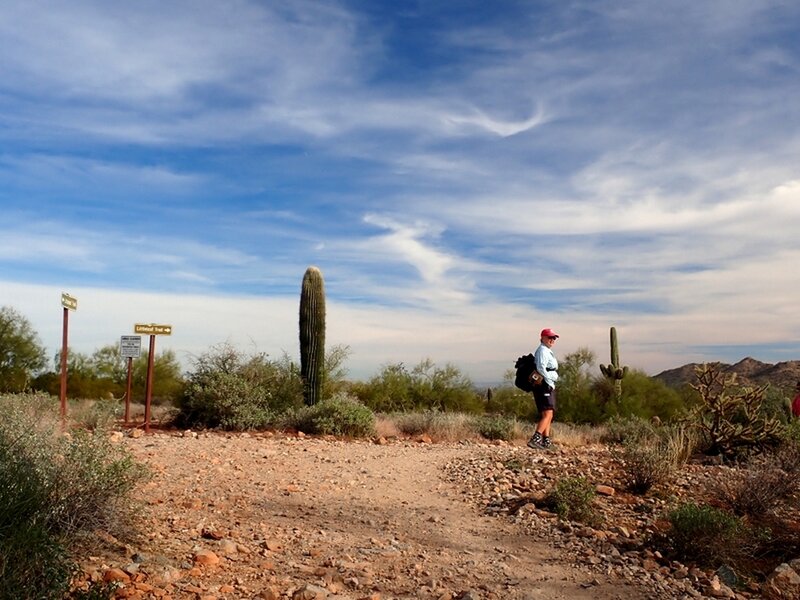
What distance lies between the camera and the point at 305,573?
6.20 metres

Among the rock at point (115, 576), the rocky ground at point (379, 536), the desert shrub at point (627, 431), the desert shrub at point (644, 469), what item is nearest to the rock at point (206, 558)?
the rocky ground at point (379, 536)

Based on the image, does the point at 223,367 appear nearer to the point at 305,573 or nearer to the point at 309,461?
the point at 309,461

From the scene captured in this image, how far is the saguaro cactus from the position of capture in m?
18.9

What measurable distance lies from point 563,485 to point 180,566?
14.2ft

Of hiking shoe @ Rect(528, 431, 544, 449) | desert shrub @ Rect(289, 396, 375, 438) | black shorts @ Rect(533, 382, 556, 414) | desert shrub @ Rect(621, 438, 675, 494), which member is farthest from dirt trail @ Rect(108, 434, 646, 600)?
desert shrub @ Rect(289, 396, 375, 438)

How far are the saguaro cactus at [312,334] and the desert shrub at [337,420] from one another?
2.88 meters

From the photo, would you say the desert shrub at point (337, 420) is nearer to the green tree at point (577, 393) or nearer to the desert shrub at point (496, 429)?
the desert shrub at point (496, 429)

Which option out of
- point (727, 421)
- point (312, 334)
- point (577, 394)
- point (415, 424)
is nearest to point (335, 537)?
point (727, 421)

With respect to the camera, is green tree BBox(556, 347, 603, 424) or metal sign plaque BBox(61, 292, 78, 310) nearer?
metal sign plaque BBox(61, 292, 78, 310)

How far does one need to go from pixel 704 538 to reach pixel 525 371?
6.34 meters

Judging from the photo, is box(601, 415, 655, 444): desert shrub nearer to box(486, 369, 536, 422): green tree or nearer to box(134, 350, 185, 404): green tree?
box(486, 369, 536, 422): green tree

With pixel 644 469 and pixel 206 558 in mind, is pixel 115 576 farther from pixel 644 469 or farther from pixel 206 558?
pixel 644 469

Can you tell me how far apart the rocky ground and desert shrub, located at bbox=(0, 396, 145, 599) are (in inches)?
13.1

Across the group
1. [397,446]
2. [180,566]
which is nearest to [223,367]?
[397,446]
